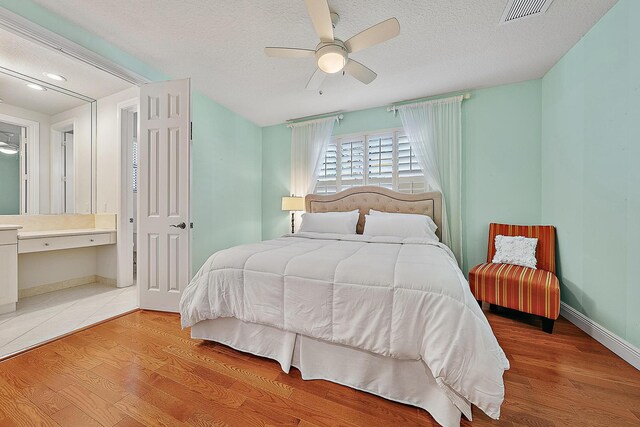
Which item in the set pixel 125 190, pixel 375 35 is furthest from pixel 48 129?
pixel 375 35

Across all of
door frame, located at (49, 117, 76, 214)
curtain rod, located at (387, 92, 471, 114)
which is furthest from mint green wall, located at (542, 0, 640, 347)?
door frame, located at (49, 117, 76, 214)

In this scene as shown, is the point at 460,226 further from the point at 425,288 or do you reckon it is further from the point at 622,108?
the point at 425,288

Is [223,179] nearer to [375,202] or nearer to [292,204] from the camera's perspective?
[292,204]

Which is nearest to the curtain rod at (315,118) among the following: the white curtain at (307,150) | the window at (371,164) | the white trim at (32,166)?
the white curtain at (307,150)

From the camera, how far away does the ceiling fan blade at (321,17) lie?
5.17ft

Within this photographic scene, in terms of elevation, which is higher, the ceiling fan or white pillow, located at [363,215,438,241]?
the ceiling fan

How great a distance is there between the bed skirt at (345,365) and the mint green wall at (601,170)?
168cm

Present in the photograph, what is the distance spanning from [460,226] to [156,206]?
12.1 ft

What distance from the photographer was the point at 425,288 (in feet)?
4.43

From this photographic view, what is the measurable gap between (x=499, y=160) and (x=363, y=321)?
3.01 meters

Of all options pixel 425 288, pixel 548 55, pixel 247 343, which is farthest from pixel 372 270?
pixel 548 55

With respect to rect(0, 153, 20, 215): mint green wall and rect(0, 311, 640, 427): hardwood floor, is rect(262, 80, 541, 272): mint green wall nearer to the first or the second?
rect(0, 311, 640, 427): hardwood floor

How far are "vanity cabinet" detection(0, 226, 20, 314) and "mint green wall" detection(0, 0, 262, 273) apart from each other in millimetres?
1652

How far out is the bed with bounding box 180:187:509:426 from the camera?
121cm
